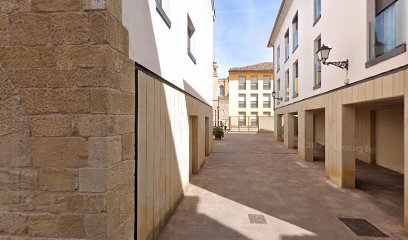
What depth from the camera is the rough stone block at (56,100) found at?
224cm

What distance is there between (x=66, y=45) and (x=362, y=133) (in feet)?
38.8

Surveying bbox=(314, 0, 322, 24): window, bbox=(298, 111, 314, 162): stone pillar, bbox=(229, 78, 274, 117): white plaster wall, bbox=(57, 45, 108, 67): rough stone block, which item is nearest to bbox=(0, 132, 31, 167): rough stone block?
bbox=(57, 45, 108, 67): rough stone block

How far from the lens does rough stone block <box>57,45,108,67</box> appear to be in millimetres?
2232

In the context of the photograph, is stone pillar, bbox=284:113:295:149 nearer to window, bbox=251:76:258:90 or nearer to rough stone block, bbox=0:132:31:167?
rough stone block, bbox=0:132:31:167

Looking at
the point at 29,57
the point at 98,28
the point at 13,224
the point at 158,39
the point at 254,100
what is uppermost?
the point at 254,100

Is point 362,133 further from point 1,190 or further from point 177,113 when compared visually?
point 1,190

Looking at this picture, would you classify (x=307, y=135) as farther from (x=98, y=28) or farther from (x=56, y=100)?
(x=56, y=100)

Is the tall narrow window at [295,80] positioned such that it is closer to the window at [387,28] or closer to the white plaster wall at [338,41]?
the white plaster wall at [338,41]

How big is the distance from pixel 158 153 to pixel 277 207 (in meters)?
3.02

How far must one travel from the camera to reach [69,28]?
2256 millimetres

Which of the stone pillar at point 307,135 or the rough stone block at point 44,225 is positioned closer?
the rough stone block at point 44,225

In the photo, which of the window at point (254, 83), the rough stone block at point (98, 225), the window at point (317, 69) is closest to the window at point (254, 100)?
the window at point (254, 83)

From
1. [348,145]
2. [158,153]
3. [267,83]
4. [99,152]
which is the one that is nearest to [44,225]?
[99,152]

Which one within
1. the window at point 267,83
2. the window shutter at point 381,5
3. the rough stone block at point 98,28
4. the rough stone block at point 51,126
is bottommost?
the rough stone block at point 51,126
